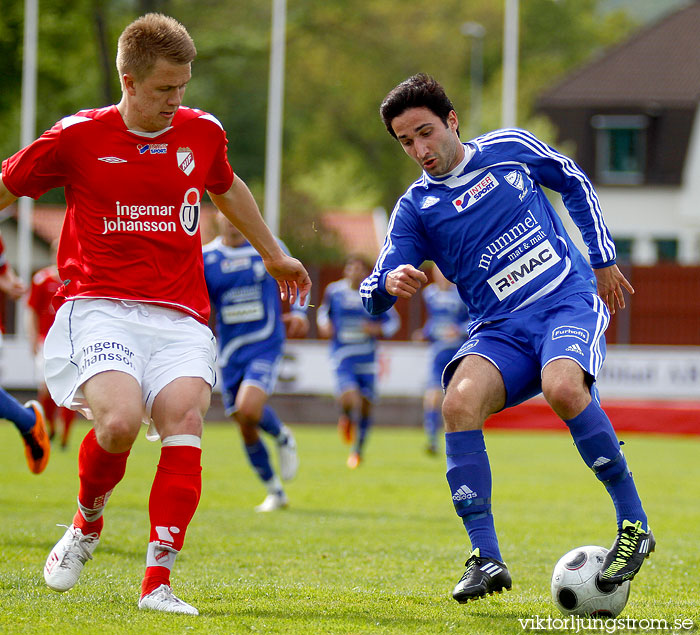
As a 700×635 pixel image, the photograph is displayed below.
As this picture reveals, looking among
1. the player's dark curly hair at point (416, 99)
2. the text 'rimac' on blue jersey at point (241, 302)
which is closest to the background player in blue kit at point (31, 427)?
the text 'rimac' on blue jersey at point (241, 302)

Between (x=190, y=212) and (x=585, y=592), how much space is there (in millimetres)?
2238

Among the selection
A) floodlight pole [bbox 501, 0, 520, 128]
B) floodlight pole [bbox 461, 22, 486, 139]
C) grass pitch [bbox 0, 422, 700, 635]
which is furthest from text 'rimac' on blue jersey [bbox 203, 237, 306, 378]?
floodlight pole [bbox 461, 22, 486, 139]

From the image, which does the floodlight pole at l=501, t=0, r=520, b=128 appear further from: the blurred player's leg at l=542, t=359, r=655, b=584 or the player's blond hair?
the player's blond hair

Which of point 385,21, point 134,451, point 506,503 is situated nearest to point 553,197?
point 385,21

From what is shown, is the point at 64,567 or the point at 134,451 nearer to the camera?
the point at 64,567

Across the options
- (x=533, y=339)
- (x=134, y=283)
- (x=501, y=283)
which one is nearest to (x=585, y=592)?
(x=533, y=339)

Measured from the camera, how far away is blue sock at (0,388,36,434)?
7.36 m

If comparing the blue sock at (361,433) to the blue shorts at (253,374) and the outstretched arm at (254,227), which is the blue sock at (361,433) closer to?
the blue shorts at (253,374)

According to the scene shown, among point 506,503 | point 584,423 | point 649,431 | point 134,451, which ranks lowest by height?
point 649,431

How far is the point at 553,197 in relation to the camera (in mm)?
38062

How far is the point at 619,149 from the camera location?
3628cm

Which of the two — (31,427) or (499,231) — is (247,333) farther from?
(499,231)

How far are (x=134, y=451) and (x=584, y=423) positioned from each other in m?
10.7

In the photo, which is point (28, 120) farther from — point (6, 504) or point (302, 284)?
point (302, 284)
